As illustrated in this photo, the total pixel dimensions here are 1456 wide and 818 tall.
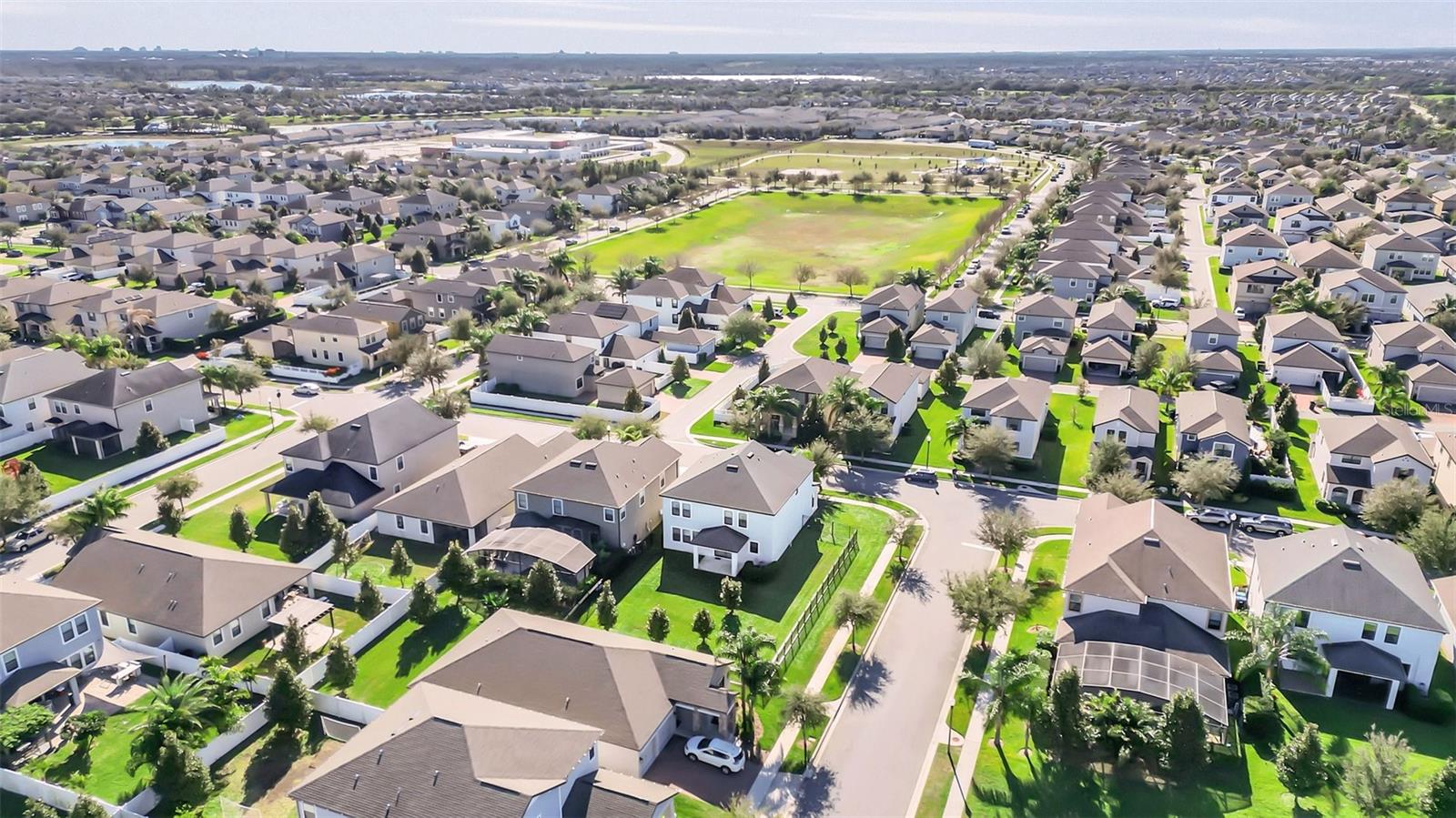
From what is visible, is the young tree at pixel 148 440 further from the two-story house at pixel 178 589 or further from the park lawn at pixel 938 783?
the park lawn at pixel 938 783

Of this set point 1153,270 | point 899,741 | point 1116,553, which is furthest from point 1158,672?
point 1153,270

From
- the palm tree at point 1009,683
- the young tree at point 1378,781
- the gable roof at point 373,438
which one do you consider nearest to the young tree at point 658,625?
the palm tree at point 1009,683

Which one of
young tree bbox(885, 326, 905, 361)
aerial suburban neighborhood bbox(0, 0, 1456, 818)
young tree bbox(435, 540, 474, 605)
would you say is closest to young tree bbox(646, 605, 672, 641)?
aerial suburban neighborhood bbox(0, 0, 1456, 818)

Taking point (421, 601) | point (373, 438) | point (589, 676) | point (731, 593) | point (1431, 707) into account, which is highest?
point (373, 438)

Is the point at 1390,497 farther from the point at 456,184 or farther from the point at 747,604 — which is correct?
the point at 456,184

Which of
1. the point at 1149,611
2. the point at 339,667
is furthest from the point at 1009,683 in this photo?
the point at 339,667

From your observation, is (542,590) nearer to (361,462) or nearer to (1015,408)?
(361,462)
